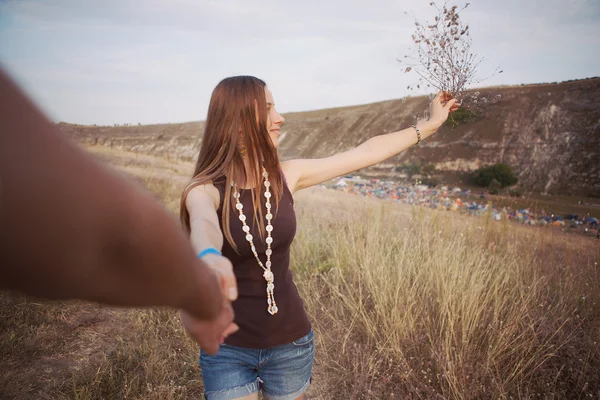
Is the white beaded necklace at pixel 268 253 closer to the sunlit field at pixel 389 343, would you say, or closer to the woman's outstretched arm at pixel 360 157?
the woman's outstretched arm at pixel 360 157

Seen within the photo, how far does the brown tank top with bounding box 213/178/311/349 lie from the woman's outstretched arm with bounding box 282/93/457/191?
A: 0.36 metres

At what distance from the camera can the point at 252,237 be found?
1.72 meters

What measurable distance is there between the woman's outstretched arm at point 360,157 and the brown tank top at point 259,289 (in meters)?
0.36

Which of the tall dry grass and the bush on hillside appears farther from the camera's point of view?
the bush on hillside

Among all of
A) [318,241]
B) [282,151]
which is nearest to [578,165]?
[318,241]

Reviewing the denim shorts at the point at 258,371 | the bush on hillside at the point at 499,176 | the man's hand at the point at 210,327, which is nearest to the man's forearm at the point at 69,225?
the man's hand at the point at 210,327

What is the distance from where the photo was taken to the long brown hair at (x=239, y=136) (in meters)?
1.85

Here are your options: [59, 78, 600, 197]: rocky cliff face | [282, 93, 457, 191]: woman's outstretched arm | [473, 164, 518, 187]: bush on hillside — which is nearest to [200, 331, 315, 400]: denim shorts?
[282, 93, 457, 191]: woman's outstretched arm

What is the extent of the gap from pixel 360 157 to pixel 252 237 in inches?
38.7

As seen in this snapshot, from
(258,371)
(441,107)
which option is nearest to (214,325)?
(258,371)

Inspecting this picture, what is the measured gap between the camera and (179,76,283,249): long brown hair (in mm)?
1847

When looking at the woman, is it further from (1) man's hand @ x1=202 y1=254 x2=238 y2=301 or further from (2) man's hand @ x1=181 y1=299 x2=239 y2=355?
(2) man's hand @ x1=181 y1=299 x2=239 y2=355

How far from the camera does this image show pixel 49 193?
1.17 ft

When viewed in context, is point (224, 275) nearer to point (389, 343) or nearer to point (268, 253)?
point (268, 253)
